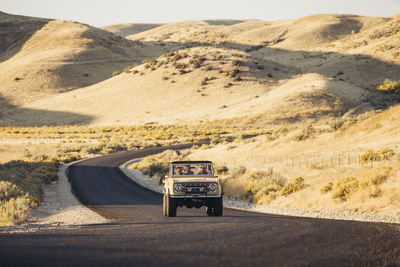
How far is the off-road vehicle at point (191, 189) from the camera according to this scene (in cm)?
1518

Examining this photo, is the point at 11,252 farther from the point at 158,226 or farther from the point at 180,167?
the point at 180,167

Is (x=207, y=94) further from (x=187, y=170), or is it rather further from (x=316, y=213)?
(x=187, y=170)

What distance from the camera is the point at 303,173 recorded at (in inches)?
1017

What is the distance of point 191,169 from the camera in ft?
53.7

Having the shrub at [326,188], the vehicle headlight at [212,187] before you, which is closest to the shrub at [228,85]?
the shrub at [326,188]

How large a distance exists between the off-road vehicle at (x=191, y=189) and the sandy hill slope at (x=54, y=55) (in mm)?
108999

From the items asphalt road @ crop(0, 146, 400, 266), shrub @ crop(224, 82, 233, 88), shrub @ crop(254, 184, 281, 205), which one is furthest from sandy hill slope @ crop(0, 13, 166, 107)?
asphalt road @ crop(0, 146, 400, 266)

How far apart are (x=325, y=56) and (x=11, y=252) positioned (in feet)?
475

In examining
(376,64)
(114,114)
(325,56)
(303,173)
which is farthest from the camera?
(325,56)

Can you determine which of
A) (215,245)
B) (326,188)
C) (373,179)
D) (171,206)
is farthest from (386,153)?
(215,245)

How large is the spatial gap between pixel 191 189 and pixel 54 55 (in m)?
138

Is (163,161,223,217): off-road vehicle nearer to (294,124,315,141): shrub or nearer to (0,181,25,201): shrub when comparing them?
(0,181,25,201): shrub

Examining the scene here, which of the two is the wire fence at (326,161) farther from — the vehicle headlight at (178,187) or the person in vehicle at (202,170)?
the vehicle headlight at (178,187)

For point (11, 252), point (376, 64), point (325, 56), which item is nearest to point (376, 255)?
point (11, 252)
